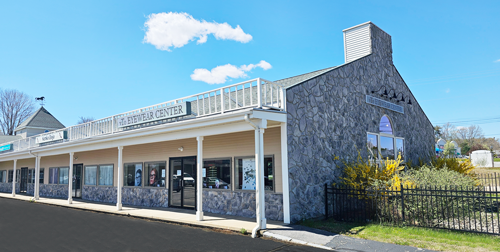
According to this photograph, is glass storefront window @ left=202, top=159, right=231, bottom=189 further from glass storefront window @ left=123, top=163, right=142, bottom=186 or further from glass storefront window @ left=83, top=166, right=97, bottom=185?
glass storefront window @ left=83, top=166, right=97, bottom=185

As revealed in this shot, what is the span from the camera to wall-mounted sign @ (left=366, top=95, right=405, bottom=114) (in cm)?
1352

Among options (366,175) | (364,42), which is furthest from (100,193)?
(364,42)

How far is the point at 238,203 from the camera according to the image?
10.9m

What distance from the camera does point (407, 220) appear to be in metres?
8.94

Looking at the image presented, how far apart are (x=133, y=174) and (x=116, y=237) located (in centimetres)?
736

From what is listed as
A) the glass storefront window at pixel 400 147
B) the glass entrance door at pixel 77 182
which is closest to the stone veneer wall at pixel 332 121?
the glass storefront window at pixel 400 147

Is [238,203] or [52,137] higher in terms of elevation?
[52,137]

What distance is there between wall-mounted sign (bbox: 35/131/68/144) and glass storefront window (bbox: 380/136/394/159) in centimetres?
1563

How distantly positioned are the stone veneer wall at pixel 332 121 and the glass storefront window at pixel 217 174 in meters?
2.81

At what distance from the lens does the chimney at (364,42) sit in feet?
46.0

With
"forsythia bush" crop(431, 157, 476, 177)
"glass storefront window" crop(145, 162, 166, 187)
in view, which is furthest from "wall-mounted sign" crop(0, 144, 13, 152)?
"forsythia bush" crop(431, 157, 476, 177)

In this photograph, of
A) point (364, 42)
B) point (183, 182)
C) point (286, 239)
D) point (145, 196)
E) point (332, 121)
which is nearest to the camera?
point (286, 239)

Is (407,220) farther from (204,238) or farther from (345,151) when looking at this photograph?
(204,238)

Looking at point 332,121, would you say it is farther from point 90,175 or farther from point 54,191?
point 54,191
